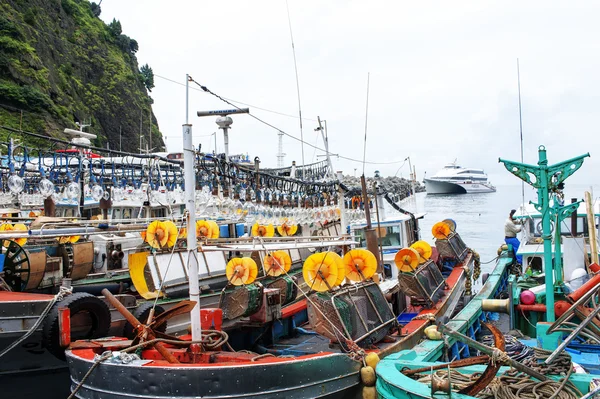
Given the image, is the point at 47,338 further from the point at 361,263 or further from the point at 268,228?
the point at 268,228

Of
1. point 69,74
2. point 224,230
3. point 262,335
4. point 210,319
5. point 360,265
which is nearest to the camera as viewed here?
point 210,319

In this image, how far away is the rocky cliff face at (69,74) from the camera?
Result: 40.2 meters

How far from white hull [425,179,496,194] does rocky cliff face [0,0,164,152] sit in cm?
5505

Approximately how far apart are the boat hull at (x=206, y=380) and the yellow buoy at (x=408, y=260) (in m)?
4.42

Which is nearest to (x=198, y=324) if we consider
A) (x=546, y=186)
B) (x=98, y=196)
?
(x=546, y=186)

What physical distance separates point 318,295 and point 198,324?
81.7 inches

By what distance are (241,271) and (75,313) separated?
2.86m

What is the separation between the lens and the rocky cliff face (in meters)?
40.2

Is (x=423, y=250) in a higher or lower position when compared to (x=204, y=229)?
lower

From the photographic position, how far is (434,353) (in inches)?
325

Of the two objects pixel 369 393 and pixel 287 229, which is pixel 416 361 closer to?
pixel 369 393

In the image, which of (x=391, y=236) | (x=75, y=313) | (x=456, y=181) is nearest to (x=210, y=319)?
(x=75, y=313)

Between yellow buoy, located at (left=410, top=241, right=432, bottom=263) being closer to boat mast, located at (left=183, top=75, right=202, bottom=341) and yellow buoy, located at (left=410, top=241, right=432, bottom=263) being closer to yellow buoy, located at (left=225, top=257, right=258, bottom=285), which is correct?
yellow buoy, located at (left=225, top=257, right=258, bottom=285)

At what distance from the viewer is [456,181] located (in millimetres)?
98500
